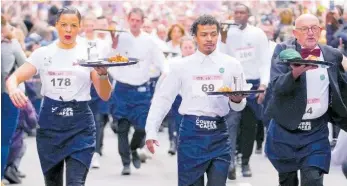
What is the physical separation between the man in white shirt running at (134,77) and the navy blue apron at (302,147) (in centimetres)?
548

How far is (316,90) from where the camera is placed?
34.8ft

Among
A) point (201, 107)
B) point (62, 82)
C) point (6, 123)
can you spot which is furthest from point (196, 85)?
point (6, 123)

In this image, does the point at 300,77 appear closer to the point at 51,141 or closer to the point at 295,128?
the point at 295,128

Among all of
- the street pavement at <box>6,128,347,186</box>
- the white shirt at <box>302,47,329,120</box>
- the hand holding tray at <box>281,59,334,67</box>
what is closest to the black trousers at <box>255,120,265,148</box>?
the street pavement at <box>6,128,347,186</box>

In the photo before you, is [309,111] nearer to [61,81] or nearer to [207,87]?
[207,87]

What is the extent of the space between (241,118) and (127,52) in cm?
187

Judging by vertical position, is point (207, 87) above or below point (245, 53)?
above

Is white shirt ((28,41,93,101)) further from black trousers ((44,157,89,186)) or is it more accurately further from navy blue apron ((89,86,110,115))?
navy blue apron ((89,86,110,115))

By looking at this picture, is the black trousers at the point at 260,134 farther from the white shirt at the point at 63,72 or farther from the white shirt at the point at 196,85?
the white shirt at the point at 196,85

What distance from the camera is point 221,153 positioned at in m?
10.4

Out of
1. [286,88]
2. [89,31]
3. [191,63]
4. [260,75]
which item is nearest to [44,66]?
[191,63]

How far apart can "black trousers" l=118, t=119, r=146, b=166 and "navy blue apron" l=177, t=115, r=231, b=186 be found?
5501 millimetres

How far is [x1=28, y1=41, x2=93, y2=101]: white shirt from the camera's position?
1103 cm

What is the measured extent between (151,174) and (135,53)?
1.64 meters
